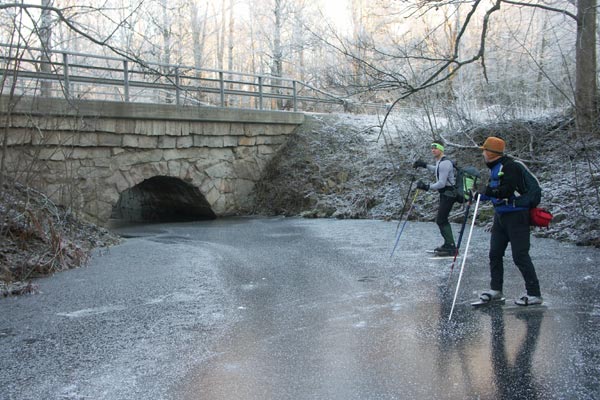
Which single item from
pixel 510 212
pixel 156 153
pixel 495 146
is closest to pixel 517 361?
pixel 510 212

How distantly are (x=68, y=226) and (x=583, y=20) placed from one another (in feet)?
39.6

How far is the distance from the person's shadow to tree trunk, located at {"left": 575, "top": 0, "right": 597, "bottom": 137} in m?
8.82

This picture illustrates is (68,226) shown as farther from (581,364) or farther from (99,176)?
(581,364)

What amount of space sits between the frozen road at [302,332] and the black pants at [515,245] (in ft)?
1.03

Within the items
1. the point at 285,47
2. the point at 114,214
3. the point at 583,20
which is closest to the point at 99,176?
the point at 114,214

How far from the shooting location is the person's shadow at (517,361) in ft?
13.5

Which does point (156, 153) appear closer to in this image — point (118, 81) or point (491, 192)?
point (118, 81)

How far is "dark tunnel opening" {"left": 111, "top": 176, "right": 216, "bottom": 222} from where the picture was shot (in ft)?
65.9

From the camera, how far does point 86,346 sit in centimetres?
547

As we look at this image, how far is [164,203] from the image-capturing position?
2253 cm

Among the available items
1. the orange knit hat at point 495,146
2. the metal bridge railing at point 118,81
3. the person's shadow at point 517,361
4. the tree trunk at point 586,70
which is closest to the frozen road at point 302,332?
the person's shadow at point 517,361

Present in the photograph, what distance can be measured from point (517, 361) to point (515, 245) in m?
1.76

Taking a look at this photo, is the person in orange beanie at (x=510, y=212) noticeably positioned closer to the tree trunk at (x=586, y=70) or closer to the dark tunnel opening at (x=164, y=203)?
the tree trunk at (x=586, y=70)

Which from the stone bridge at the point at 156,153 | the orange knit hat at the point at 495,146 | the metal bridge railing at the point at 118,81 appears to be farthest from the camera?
the stone bridge at the point at 156,153
